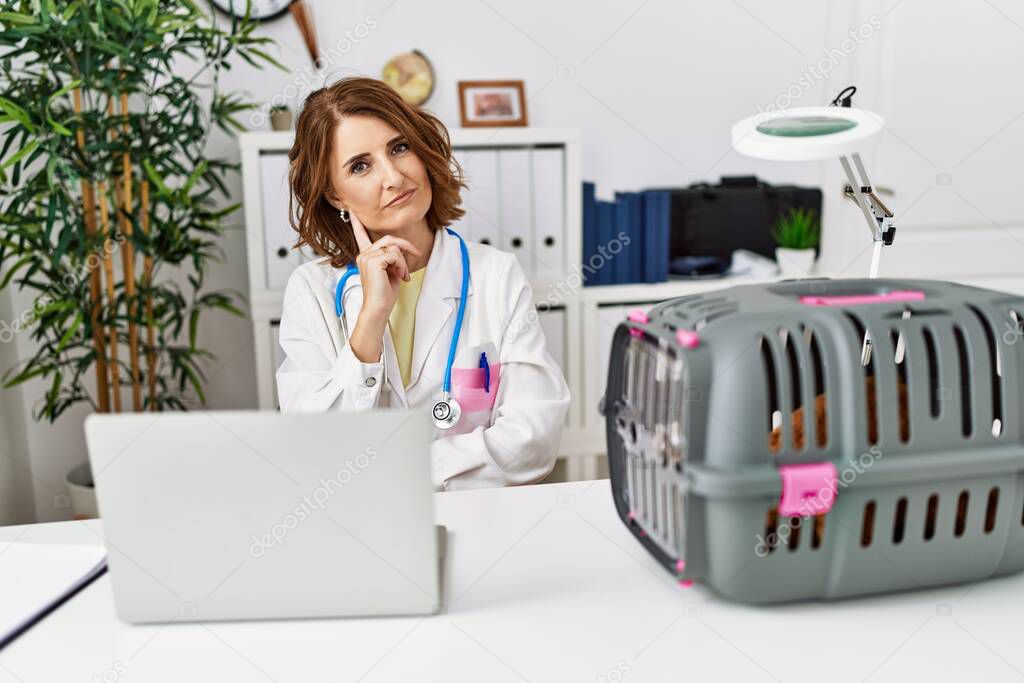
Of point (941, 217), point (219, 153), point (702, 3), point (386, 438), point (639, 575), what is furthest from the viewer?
point (941, 217)

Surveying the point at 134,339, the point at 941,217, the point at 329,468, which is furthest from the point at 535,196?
the point at 329,468

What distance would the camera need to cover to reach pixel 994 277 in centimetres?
317

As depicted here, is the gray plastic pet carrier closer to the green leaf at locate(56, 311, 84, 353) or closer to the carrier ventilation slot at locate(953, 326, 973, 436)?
the carrier ventilation slot at locate(953, 326, 973, 436)

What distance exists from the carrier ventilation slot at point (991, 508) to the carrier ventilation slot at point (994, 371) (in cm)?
6

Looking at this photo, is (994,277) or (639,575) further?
(994,277)

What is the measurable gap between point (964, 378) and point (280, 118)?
214 centimetres

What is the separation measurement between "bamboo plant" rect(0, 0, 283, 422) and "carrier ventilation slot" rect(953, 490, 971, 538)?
6.48ft

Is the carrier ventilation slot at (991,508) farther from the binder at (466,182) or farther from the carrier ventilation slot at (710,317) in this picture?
the binder at (466,182)

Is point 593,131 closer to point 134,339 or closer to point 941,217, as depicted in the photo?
point 941,217

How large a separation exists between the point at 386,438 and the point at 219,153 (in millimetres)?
2223

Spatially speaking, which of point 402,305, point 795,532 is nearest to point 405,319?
point 402,305

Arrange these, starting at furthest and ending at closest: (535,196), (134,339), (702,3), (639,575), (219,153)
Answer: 1. (702,3)
2. (219,153)
3. (535,196)
4. (134,339)
5. (639,575)

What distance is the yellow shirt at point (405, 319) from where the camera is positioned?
1695 millimetres

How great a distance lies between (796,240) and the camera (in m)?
2.80
